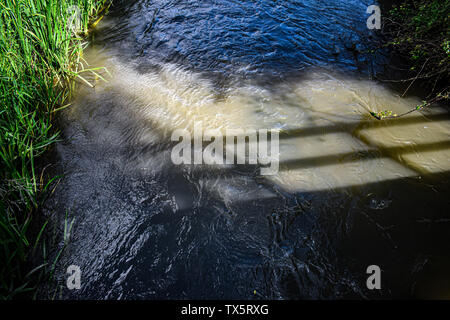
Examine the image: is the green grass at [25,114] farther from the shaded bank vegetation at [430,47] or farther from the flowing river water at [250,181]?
the shaded bank vegetation at [430,47]

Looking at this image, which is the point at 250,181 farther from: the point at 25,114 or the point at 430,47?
the point at 430,47

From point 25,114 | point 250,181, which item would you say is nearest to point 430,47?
point 250,181

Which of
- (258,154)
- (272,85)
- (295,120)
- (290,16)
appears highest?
(290,16)

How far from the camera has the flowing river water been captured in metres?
1.73

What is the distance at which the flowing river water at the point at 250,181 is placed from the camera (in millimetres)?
1728

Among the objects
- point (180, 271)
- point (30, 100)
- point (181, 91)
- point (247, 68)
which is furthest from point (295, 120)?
point (30, 100)

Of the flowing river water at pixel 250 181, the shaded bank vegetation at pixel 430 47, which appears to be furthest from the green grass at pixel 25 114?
the shaded bank vegetation at pixel 430 47

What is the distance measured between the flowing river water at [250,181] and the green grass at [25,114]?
0.18 metres

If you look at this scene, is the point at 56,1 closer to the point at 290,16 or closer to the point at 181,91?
the point at 181,91

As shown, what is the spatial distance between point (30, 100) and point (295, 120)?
2942mm

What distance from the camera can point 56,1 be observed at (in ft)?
8.69

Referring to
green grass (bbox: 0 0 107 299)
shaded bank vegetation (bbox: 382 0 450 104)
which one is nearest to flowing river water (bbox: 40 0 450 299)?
green grass (bbox: 0 0 107 299)

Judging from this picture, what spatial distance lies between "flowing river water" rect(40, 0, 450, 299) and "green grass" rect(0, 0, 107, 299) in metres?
0.18
